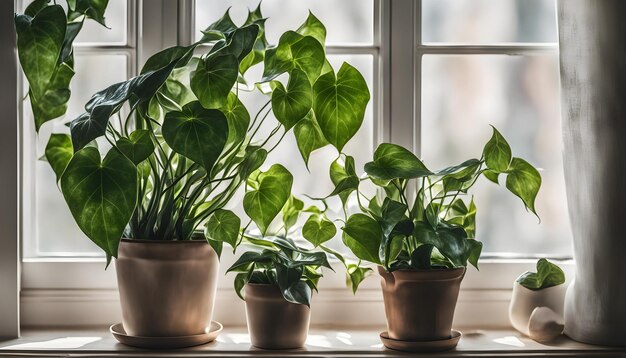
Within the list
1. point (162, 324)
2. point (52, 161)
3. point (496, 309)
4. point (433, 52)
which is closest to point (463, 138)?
point (433, 52)

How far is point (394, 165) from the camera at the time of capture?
1.12 m

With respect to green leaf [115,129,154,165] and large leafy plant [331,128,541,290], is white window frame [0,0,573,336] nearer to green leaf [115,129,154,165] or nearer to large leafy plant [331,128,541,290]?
large leafy plant [331,128,541,290]

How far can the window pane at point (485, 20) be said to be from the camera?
1.40m

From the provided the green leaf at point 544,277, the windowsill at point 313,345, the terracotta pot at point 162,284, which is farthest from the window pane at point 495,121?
the terracotta pot at point 162,284

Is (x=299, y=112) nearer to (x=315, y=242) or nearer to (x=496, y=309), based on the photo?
(x=315, y=242)

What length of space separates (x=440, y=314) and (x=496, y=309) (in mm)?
295

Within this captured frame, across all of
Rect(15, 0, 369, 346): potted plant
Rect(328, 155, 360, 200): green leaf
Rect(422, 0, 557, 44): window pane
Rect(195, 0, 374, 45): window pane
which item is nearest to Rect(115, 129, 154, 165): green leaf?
Rect(15, 0, 369, 346): potted plant

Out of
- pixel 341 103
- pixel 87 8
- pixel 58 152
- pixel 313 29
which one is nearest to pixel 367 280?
pixel 341 103

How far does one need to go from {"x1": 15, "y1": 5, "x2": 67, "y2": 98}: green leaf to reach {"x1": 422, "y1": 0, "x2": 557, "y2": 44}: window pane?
2.53 ft

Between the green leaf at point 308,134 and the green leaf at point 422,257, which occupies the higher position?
the green leaf at point 308,134

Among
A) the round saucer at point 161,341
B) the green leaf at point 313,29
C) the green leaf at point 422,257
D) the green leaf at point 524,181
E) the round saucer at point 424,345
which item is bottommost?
the round saucer at point 424,345

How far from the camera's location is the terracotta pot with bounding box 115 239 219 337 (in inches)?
44.1

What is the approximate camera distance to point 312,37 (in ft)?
3.66

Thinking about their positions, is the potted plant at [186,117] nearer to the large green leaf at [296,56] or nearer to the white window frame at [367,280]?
the large green leaf at [296,56]
